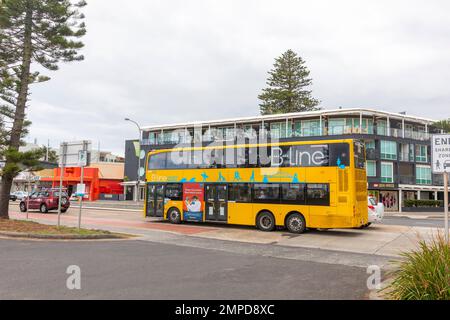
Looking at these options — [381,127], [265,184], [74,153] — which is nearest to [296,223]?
[265,184]

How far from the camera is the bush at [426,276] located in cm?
503

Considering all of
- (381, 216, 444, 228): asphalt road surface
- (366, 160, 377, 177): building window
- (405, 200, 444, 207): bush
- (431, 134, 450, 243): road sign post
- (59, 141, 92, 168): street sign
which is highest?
(366, 160, 377, 177): building window

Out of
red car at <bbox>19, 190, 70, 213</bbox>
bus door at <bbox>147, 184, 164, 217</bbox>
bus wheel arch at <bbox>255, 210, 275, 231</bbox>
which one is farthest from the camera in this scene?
red car at <bbox>19, 190, 70, 213</bbox>

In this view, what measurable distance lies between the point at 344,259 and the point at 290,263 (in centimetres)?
183

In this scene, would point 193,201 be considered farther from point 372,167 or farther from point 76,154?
point 372,167

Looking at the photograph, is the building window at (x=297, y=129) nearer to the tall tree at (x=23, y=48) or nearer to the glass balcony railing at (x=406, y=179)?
the glass balcony railing at (x=406, y=179)

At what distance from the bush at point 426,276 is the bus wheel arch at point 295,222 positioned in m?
9.73

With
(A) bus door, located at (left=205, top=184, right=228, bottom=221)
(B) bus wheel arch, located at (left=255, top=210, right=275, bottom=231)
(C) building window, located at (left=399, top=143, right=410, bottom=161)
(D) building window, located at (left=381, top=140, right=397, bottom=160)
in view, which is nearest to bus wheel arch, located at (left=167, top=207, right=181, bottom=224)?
(A) bus door, located at (left=205, top=184, right=228, bottom=221)

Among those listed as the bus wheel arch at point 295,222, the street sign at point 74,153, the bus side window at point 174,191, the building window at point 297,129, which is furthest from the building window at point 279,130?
the street sign at point 74,153

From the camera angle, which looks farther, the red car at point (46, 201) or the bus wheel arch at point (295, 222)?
the red car at point (46, 201)

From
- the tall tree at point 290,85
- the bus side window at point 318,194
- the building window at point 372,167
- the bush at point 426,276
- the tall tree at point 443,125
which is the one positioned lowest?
the bush at point 426,276

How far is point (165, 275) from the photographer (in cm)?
733

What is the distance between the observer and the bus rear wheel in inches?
610

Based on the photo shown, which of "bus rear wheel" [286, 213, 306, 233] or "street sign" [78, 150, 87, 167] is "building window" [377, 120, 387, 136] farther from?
"street sign" [78, 150, 87, 167]
